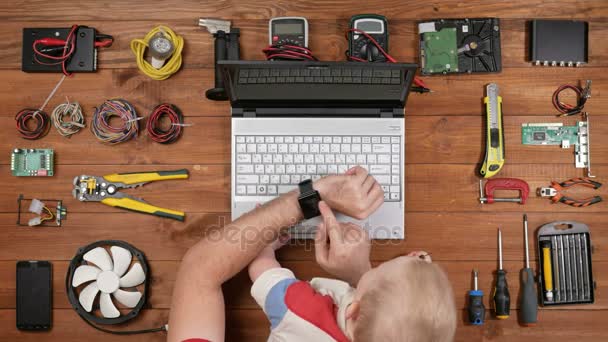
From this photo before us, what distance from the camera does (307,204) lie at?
1.35 meters

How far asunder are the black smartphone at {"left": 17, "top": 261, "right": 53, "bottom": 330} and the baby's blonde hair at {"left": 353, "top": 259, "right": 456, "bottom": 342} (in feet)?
4.00

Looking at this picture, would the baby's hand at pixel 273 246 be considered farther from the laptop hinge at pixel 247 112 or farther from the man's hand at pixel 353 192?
the laptop hinge at pixel 247 112

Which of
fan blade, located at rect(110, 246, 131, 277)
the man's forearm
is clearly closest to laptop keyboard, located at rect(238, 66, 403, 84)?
the man's forearm

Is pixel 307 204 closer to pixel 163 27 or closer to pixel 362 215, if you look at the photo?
pixel 362 215

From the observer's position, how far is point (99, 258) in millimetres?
1516

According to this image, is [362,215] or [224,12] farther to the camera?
[224,12]

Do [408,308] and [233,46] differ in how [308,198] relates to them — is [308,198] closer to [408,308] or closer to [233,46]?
[408,308]

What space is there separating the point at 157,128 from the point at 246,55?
0.44 m

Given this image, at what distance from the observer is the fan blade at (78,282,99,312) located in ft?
4.97

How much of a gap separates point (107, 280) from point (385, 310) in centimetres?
105

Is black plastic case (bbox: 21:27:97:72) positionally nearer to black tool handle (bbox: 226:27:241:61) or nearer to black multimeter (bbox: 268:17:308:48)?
black tool handle (bbox: 226:27:241:61)

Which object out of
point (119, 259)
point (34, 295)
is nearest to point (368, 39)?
point (119, 259)

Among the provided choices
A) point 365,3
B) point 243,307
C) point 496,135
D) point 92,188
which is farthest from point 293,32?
point 243,307

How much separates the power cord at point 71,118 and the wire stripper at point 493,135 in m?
1.52
